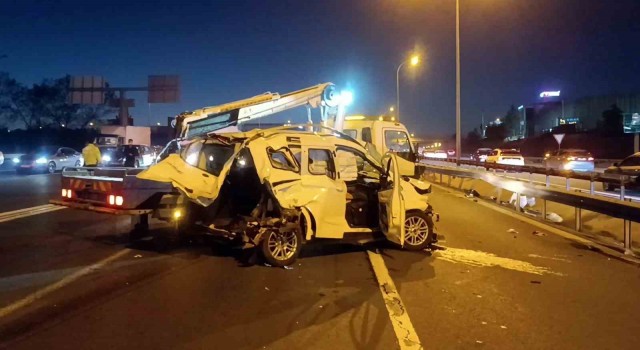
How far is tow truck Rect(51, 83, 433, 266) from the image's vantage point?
899cm

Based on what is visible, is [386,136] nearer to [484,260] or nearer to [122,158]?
[484,260]

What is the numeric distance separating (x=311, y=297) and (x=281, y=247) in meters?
1.92

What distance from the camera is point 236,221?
9.26 metres

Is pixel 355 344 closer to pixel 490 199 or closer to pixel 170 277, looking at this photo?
pixel 170 277

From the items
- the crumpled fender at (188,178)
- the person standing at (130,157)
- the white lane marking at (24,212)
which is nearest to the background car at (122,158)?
the person standing at (130,157)

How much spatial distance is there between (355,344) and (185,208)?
4.88m

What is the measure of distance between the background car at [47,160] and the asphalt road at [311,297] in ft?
88.9

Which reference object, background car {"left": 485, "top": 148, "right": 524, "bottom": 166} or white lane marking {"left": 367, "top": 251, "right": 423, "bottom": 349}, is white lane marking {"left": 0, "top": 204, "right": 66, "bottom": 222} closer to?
white lane marking {"left": 367, "top": 251, "right": 423, "bottom": 349}

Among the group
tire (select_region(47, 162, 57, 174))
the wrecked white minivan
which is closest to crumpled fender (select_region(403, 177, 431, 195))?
the wrecked white minivan

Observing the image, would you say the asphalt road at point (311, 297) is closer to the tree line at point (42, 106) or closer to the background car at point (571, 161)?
the background car at point (571, 161)

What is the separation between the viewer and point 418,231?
34.5ft

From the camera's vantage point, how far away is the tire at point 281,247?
29.6 ft

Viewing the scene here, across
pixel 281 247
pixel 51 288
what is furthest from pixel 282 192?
pixel 51 288

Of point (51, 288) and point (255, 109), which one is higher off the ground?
point (255, 109)
